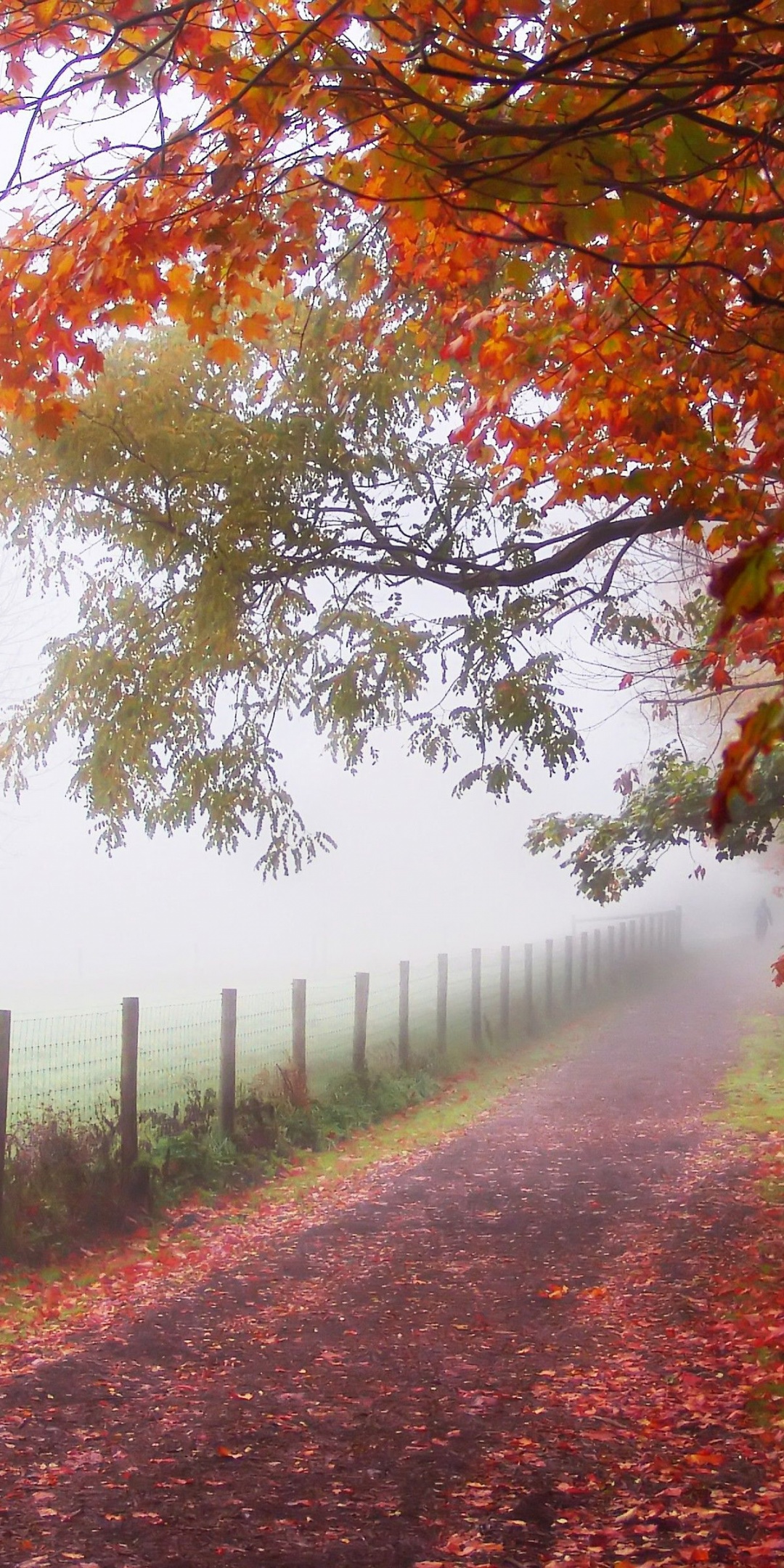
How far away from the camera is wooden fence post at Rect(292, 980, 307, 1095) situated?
12.9m

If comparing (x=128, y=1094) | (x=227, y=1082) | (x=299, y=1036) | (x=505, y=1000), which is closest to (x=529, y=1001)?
(x=505, y=1000)

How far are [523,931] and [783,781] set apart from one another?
251 feet

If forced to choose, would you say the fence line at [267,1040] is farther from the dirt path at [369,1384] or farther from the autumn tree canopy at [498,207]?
the autumn tree canopy at [498,207]

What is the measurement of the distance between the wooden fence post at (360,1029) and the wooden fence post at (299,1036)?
118 centimetres

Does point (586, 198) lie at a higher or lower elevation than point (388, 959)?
higher

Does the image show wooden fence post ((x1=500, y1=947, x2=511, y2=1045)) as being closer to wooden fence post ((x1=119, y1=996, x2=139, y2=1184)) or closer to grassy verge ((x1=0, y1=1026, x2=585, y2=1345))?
grassy verge ((x1=0, y1=1026, x2=585, y2=1345))

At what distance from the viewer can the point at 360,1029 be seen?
48.1 feet

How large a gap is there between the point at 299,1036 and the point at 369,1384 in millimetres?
7213

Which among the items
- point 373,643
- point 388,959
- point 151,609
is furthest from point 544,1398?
point 388,959

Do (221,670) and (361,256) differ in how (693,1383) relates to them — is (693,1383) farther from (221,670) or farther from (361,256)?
(361,256)

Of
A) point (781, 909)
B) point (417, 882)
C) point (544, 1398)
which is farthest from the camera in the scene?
point (417, 882)

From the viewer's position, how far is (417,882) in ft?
338

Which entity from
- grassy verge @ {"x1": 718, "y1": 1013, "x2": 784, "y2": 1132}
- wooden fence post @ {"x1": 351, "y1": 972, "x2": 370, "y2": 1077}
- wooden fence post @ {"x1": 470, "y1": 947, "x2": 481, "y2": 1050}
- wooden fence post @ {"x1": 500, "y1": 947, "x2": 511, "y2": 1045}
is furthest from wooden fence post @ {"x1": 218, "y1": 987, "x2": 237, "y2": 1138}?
wooden fence post @ {"x1": 500, "y1": 947, "x2": 511, "y2": 1045}

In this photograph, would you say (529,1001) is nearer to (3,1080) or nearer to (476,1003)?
(476,1003)
